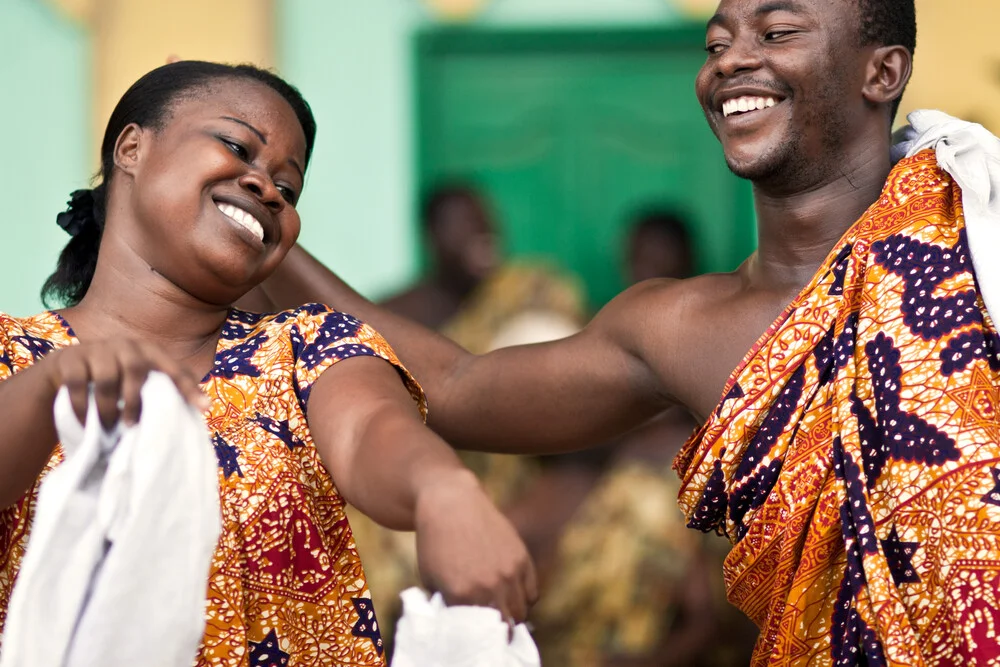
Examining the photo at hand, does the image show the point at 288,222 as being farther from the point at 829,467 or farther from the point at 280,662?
the point at 829,467

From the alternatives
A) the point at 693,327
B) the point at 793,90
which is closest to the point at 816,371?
the point at 693,327

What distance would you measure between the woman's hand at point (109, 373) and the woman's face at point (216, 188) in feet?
1.63

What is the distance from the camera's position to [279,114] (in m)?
2.74

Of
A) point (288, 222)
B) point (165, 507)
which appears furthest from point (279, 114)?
point (165, 507)

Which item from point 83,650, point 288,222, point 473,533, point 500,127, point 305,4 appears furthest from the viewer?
point 500,127

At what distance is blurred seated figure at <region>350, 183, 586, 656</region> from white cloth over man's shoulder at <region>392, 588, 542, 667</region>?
3728mm

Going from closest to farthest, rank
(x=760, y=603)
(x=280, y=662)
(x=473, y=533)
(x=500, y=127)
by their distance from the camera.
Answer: (x=473, y=533) → (x=280, y=662) → (x=760, y=603) → (x=500, y=127)

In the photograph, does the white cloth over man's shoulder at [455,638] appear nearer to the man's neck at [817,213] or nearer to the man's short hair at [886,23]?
the man's neck at [817,213]

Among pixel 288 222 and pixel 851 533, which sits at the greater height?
pixel 288 222

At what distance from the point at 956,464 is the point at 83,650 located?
1.52m

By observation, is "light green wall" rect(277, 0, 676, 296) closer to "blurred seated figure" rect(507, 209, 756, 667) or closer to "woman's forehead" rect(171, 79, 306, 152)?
"blurred seated figure" rect(507, 209, 756, 667)

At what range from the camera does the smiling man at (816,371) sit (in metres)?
2.65

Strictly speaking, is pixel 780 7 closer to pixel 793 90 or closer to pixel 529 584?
pixel 793 90

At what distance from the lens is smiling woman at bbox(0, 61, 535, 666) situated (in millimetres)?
2209
